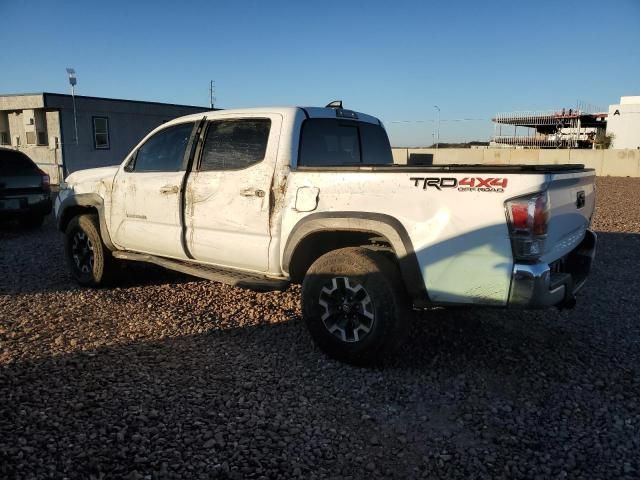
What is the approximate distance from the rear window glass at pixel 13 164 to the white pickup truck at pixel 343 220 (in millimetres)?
5178

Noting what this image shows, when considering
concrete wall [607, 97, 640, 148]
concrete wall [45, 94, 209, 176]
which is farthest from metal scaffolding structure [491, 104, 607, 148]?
concrete wall [45, 94, 209, 176]

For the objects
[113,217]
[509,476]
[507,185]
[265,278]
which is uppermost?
[507,185]

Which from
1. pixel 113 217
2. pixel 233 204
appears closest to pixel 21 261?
pixel 113 217

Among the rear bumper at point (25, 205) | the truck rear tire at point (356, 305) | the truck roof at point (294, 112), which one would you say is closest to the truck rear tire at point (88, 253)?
the truck roof at point (294, 112)

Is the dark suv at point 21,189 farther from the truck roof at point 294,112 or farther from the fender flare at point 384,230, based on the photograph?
the fender flare at point 384,230

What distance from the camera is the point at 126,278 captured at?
20.4ft

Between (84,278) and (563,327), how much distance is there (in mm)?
5122

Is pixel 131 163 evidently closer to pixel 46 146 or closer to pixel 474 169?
pixel 474 169

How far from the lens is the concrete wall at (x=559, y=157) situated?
3066 cm

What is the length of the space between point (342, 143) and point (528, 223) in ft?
7.29

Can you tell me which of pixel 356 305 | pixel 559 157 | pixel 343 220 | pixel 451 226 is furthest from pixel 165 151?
pixel 559 157

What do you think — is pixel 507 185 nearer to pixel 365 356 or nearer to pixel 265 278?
pixel 365 356

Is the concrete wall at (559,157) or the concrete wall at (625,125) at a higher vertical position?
the concrete wall at (625,125)

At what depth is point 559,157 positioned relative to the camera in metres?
32.5
